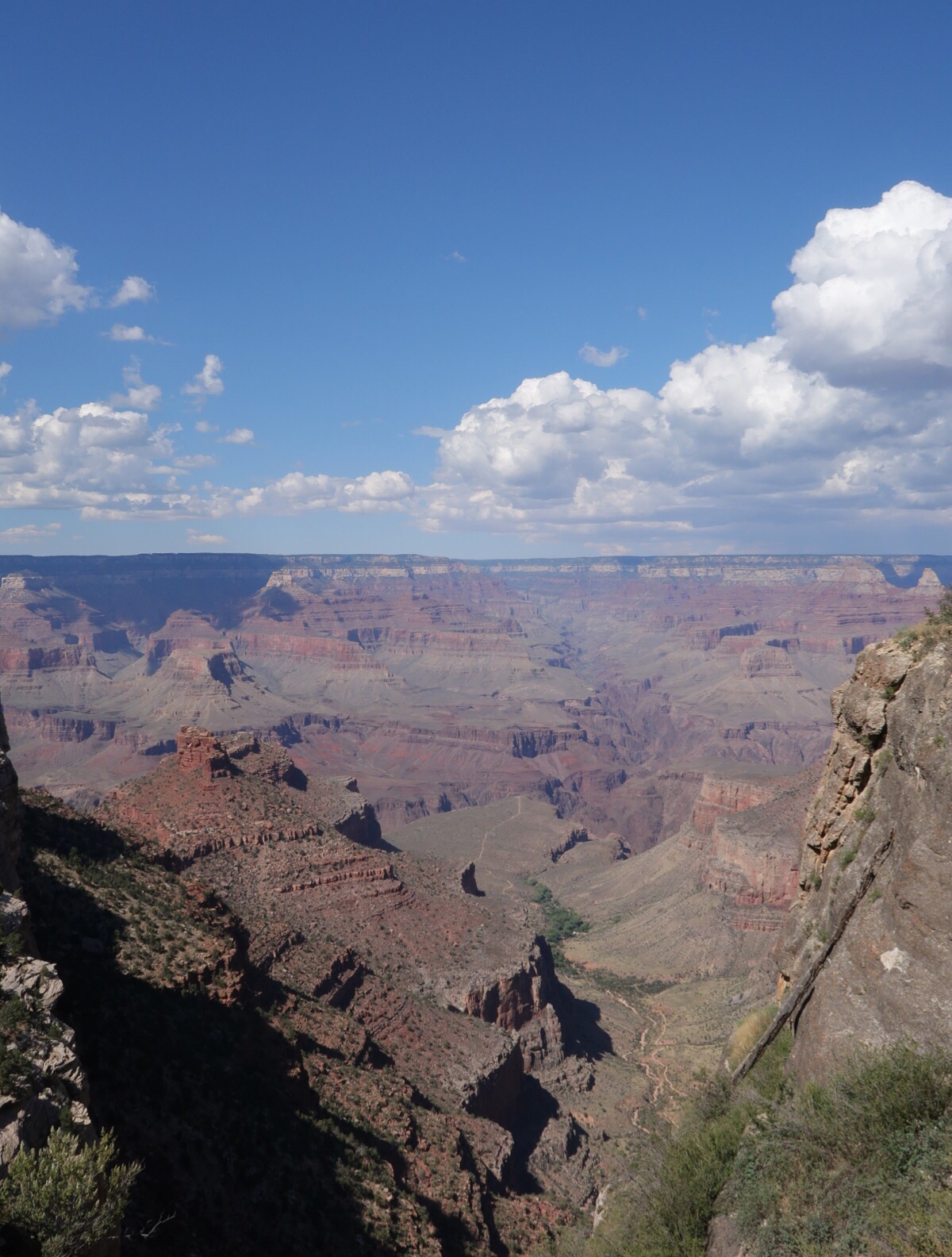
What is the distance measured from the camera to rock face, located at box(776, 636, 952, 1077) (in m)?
13.3

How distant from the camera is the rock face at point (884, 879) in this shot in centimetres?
1326

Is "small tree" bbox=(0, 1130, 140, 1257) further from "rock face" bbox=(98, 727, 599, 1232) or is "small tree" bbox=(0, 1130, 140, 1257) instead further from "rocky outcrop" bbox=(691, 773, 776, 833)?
"rocky outcrop" bbox=(691, 773, 776, 833)

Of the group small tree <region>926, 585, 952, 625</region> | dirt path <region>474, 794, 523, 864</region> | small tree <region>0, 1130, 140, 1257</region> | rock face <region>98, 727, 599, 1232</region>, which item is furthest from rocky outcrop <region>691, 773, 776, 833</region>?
small tree <region>0, 1130, 140, 1257</region>

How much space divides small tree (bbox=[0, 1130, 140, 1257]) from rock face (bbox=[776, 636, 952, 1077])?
39.9ft

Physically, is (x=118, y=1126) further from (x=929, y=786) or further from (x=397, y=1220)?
(x=929, y=786)

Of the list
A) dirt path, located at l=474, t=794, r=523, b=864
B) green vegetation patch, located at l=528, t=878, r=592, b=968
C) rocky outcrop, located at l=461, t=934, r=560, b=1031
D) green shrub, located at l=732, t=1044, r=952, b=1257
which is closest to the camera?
green shrub, located at l=732, t=1044, r=952, b=1257

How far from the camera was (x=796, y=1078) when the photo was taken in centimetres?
1532

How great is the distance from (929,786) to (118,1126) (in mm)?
19530

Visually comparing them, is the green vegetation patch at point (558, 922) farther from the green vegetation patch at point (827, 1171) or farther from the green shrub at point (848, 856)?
the green shrub at point (848, 856)

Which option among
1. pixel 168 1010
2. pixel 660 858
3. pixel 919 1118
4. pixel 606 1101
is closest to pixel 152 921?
pixel 168 1010

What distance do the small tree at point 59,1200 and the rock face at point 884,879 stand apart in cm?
1217

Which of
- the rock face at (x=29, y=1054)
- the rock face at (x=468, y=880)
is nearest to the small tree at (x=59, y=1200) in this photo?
the rock face at (x=29, y=1054)

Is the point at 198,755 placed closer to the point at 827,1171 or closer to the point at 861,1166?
the point at 827,1171

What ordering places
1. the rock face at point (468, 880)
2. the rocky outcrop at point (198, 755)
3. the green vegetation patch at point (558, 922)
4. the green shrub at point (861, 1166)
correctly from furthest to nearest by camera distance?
the green vegetation patch at point (558, 922) → the rock face at point (468, 880) → the rocky outcrop at point (198, 755) → the green shrub at point (861, 1166)
